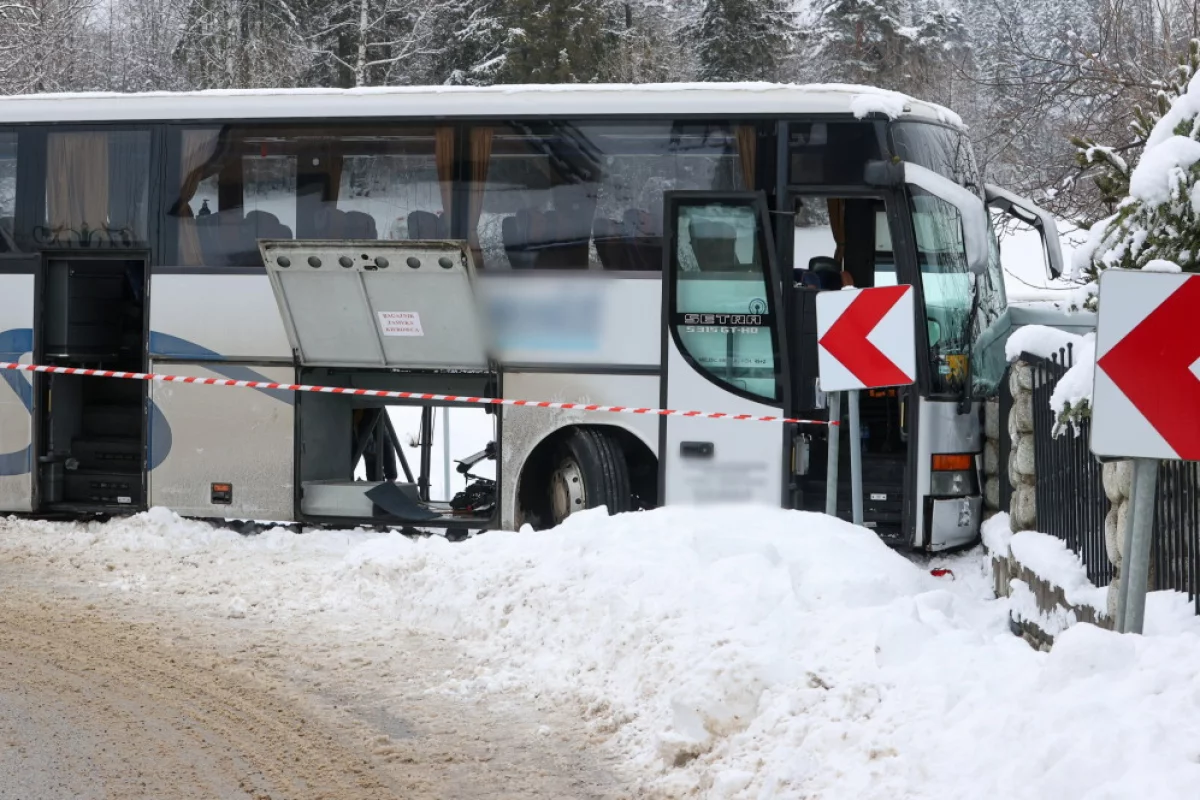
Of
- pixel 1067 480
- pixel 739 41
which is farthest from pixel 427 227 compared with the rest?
pixel 739 41

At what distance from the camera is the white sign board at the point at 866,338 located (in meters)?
9.27

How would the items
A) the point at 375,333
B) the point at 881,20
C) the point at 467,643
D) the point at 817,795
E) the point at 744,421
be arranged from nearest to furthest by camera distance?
the point at 817,795, the point at 467,643, the point at 744,421, the point at 375,333, the point at 881,20

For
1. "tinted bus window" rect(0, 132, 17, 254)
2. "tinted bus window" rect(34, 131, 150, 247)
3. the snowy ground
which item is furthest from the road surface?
"tinted bus window" rect(0, 132, 17, 254)

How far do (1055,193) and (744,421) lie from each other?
6.93 meters

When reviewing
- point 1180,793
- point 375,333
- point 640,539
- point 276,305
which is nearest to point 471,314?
point 375,333

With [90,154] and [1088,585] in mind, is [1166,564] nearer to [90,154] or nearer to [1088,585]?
[1088,585]

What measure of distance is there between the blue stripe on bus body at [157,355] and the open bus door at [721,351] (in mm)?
3169

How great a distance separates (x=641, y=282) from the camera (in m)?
11.2

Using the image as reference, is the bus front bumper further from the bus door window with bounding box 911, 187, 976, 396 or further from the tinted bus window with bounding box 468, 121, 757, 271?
the tinted bus window with bounding box 468, 121, 757, 271

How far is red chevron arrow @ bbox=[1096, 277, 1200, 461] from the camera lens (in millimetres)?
5082

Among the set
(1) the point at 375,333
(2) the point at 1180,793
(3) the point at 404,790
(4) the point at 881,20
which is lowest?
(3) the point at 404,790

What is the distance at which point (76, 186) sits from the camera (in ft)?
41.0

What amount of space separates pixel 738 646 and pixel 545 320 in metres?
5.24

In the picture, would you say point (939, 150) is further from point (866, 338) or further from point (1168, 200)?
point (1168, 200)
